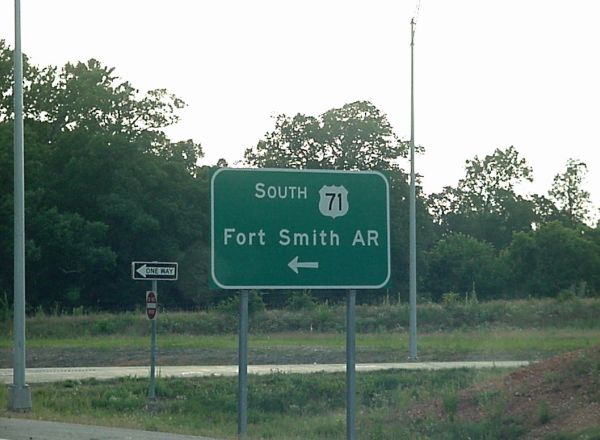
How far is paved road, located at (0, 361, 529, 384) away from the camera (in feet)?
102

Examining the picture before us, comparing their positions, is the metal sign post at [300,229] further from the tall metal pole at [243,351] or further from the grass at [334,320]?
the grass at [334,320]

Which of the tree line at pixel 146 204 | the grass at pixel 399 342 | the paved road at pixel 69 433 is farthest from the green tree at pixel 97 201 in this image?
the paved road at pixel 69 433

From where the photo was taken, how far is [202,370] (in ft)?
110

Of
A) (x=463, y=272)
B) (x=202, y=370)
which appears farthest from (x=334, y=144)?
(x=202, y=370)

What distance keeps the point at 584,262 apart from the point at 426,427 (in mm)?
64066

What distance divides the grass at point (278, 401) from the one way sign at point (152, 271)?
284 cm

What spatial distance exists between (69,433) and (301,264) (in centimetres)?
621

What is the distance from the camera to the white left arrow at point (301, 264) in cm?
1128

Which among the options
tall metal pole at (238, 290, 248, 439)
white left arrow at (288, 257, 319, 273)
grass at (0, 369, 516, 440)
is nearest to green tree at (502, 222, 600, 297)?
grass at (0, 369, 516, 440)

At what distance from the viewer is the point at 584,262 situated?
275 ft

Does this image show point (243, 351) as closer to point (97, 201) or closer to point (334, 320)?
point (334, 320)

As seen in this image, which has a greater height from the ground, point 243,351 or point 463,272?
point 243,351

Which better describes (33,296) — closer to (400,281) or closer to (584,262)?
(400,281)

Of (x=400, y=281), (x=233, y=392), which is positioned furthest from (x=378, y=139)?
(x=233, y=392)
